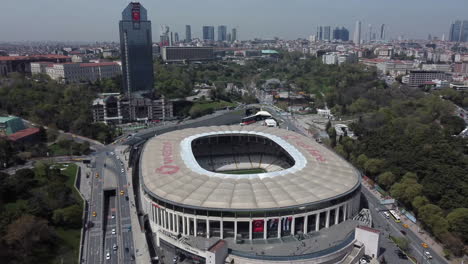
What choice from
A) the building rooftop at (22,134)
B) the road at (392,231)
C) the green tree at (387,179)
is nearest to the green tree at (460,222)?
the road at (392,231)

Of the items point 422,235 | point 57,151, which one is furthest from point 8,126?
point 422,235

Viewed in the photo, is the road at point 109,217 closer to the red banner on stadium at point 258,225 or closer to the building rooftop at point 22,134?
the red banner on stadium at point 258,225

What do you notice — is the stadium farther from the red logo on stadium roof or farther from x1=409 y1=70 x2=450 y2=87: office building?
x1=409 y1=70 x2=450 y2=87: office building

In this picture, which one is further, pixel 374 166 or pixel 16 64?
pixel 16 64

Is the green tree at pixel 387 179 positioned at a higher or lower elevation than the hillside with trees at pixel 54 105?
lower

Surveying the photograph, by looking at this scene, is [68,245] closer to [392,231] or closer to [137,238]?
[137,238]

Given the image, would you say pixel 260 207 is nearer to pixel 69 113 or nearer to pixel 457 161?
pixel 457 161
